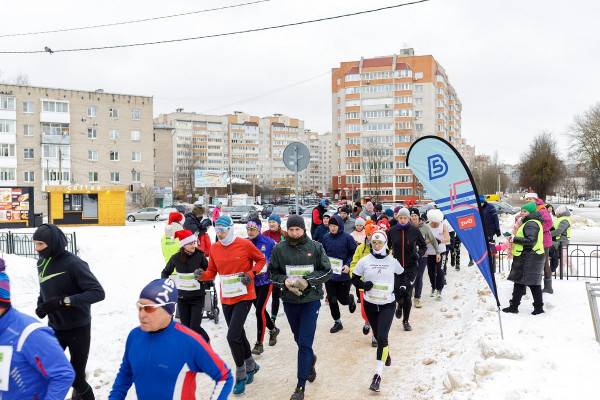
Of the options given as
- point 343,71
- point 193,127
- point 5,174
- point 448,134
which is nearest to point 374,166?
point 343,71

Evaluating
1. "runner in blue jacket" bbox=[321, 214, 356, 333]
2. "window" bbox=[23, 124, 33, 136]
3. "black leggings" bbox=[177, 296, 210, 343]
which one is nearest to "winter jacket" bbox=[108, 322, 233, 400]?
"black leggings" bbox=[177, 296, 210, 343]

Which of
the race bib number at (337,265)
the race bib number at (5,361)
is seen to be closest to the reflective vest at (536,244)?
the race bib number at (337,265)

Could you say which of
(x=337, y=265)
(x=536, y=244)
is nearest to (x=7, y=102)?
(x=337, y=265)

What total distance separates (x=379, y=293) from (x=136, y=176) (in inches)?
2485

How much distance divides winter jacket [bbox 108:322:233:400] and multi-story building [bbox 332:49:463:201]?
8426 cm

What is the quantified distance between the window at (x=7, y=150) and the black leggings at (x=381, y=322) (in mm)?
63902

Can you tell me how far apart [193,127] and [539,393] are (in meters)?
132

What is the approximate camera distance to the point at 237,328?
572 cm

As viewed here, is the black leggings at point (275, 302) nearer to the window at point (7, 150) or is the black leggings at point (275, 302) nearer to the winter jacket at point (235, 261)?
the winter jacket at point (235, 261)

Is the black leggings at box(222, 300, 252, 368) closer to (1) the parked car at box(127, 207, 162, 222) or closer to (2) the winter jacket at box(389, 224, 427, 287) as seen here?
(2) the winter jacket at box(389, 224, 427, 287)

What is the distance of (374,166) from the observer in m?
82.2

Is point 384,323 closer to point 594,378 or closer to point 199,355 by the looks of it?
point 594,378

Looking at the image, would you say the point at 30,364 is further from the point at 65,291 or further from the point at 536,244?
the point at 536,244

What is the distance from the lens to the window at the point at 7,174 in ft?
193
